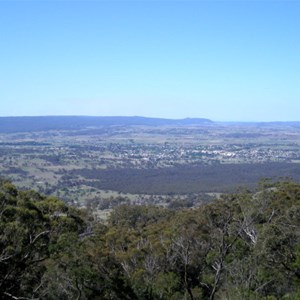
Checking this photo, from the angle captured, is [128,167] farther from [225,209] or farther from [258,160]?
[225,209]

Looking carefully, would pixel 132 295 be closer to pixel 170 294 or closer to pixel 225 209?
pixel 170 294

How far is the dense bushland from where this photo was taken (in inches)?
511

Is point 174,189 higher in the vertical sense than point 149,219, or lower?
lower

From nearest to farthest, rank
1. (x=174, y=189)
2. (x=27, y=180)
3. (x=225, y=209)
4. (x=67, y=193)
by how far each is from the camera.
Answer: (x=225, y=209)
(x=67, y=193)
(x=174, y=189)
(x=27, y=180)

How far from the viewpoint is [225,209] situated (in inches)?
1011

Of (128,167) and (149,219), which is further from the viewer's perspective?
(128,167)

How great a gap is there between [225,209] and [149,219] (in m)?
8.80

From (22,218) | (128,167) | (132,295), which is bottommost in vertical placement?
(128,167)

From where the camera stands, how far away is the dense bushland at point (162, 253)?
1298 cm

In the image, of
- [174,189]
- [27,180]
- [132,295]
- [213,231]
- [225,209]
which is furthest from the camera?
[27,180]

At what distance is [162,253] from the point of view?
19.8 meters

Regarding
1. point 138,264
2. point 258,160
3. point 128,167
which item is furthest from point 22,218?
point 258,160

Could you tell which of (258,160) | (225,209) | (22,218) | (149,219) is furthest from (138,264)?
(258,160)

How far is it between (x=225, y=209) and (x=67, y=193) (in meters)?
49.3
